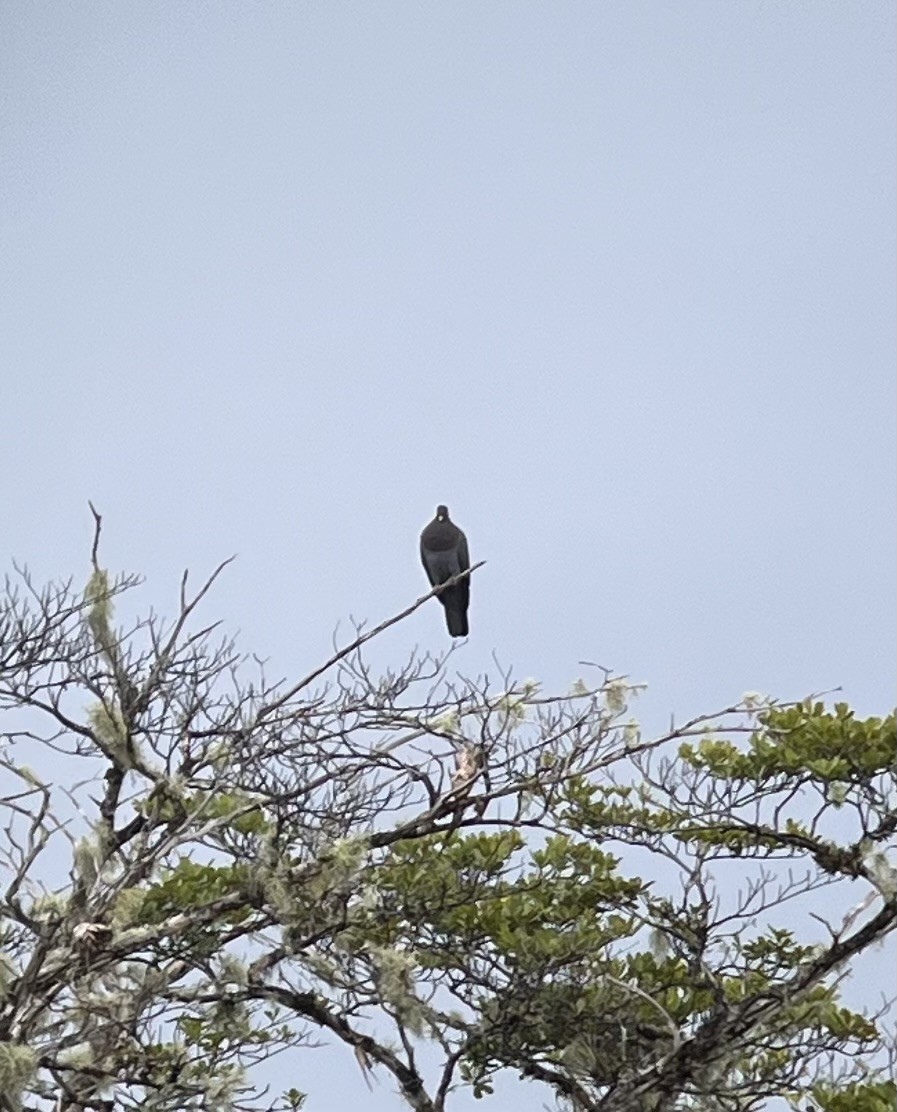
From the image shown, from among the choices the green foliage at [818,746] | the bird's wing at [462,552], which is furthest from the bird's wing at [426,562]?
the green foliage at [818,746]

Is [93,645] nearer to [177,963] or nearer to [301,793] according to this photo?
[301,793]

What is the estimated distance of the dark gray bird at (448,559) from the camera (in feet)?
25.2

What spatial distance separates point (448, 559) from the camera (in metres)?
7.81

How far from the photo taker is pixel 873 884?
6172 millimetres

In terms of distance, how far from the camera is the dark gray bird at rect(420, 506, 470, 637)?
768 cm

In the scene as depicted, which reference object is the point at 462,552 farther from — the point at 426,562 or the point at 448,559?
the point at 426,562

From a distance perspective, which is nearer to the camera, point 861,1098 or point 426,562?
point 861,1098

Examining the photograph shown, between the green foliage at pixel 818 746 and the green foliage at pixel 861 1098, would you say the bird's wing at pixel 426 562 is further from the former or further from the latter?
the green foliage at pixel 861 1098

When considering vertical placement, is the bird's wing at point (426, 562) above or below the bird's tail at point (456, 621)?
above

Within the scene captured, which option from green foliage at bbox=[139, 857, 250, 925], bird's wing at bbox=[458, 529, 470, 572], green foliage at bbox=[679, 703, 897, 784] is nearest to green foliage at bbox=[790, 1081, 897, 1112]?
green foliage at bbox=[679, 703, 897, 784]

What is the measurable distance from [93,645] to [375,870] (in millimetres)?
1571

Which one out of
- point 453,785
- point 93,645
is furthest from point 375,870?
point 93,645

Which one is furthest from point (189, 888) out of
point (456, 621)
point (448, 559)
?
point (448, 559)

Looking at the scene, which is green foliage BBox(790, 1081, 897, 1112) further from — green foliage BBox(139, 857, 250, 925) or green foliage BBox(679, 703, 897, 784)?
green foliage BBox(139, 857, 250, 925)
